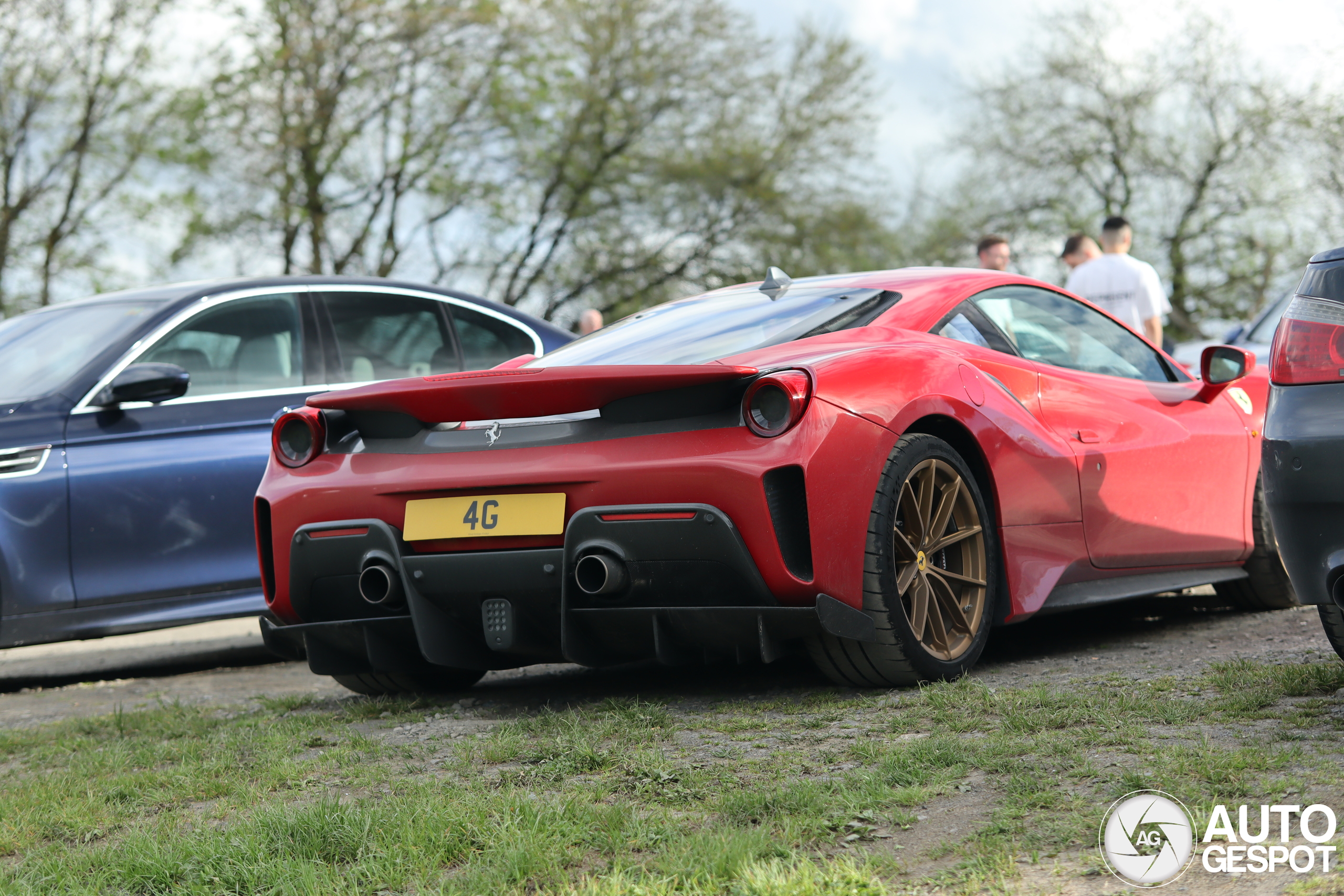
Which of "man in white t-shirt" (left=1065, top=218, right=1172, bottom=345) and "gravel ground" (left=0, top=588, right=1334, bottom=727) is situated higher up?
"man in white t-shirt" (left=1065, top=218, right=1172, bottom=345)

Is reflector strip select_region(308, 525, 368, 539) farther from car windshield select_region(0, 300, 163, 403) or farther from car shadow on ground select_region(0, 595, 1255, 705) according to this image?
car windshield select_region(0, 300, 163, 403)

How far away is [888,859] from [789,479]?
1313mm

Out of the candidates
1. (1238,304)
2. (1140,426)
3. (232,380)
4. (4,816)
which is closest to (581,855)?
(4,816)

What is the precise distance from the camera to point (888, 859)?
7.95ft

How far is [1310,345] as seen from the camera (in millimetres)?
3193

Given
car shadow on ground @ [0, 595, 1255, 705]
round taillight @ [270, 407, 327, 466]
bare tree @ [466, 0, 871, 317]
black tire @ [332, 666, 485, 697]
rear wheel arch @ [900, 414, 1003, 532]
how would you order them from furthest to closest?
bare tree @ [466, 0, 871, 317], black tire @ [332, 666, 485, 697], car shadow on ground @ [0, 595, 1255, 705], round taillight @ [270, 407, 327, 466], rear wheel arch @ [900, 414, 1003, 532]

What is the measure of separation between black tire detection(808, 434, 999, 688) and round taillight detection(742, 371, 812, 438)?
0.35 m

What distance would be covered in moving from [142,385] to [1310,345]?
436cm

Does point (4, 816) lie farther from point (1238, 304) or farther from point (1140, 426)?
point (1238, 304)

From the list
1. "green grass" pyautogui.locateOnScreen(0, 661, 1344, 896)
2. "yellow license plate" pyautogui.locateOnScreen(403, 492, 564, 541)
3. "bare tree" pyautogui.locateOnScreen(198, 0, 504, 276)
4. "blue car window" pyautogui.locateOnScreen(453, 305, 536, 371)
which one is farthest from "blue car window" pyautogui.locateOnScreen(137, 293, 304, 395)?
"bare tree" pyautogui.locateOnScreen(198, 0, 504, 276)

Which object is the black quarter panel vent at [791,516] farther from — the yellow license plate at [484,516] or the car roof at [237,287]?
the car roof at [237,287]

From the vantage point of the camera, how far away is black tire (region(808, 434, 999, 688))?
374cm

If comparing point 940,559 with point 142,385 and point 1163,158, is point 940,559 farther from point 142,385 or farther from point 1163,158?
point 1163,158

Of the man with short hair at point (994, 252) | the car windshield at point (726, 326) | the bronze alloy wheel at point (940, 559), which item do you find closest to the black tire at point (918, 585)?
the bronze alloy wheel at point (940, 559)
